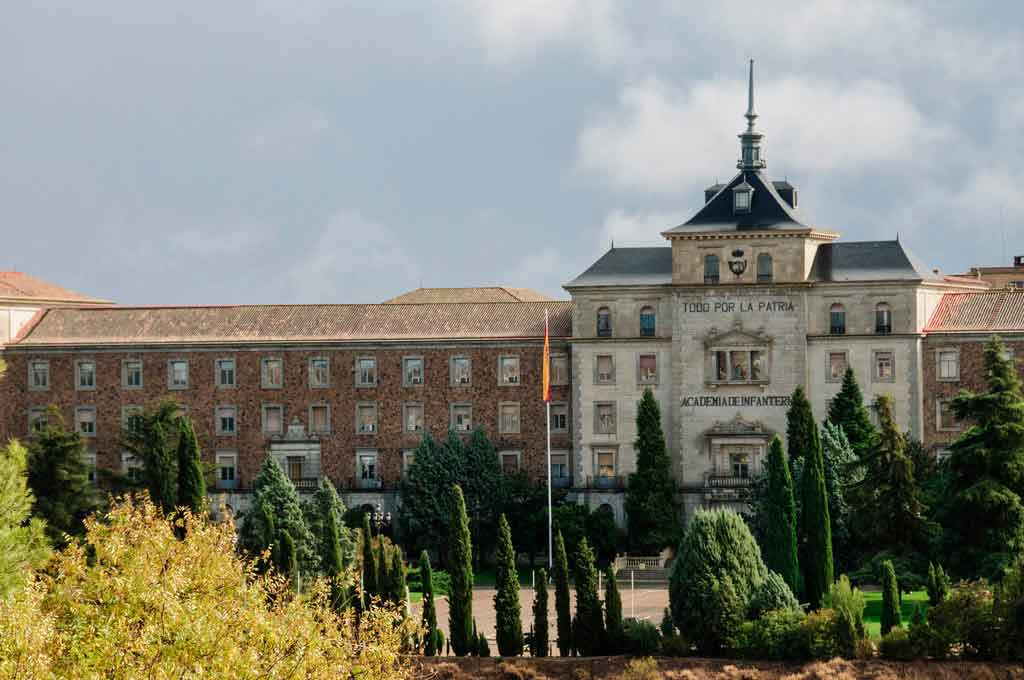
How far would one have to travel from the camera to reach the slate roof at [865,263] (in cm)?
9006

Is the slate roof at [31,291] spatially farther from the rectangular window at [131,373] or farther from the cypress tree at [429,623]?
the cypress tree at [429,623]

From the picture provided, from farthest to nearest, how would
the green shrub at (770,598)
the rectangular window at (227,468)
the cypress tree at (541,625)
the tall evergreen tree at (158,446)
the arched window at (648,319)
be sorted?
1. the rectangular window at (227,468)
2. the arched window at (648,319)
3. the tall evergreen tree at (158,446)
4. the cypress tree at (541,625)
5. the green shrub at (770,598)

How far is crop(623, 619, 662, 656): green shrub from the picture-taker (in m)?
67.4

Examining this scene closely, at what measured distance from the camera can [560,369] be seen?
93625 mm

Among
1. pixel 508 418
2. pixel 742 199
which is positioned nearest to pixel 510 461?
pixel 508 418

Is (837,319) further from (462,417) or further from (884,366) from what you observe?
(462,417)

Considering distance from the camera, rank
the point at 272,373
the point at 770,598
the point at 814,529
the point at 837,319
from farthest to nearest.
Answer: the point at 272,373 → the point at 837,319 → the point at 814,529 → the point at 770,598

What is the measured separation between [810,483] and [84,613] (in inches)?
1210

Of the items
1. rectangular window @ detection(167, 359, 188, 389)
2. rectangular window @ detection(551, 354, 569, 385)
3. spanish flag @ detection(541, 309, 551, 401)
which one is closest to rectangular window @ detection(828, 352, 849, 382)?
rectangular window @ detection(551, 354, 569, 385)

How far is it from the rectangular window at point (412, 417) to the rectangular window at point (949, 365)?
2116 cm

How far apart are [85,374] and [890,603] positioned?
41.9 meters

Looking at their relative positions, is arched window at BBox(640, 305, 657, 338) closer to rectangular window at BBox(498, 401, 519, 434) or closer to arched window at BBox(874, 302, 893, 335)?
rectangular window at BBox(498, 401, 519, 434)

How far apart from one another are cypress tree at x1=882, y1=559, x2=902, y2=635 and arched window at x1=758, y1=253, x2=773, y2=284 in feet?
81.3

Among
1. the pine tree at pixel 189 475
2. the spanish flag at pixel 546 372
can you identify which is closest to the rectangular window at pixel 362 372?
the spanish flag at pixel 546 372
